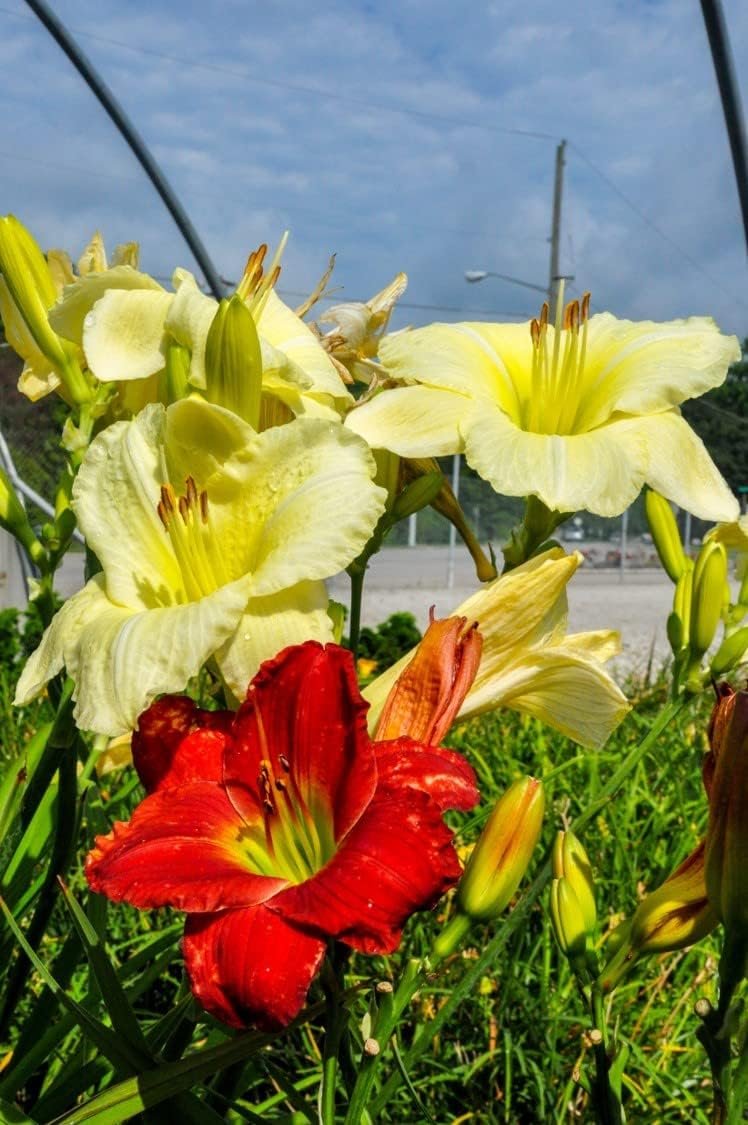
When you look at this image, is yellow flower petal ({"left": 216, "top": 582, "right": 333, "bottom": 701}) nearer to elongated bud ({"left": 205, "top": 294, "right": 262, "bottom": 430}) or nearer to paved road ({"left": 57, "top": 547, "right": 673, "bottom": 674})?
elongated bud ({"left": 205, "top": 294, "right": 262, "bottom": 430})

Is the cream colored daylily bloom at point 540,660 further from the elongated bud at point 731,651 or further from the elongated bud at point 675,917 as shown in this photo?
the elongated bud at point 731,651

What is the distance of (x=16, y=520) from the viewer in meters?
0.68

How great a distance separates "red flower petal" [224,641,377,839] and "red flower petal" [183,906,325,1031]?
0.19ft

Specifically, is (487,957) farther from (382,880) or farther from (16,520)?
(16,520)

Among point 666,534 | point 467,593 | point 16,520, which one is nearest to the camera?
point 16,520

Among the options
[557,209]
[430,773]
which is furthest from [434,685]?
[557,209]

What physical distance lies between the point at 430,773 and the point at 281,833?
3.2 inches

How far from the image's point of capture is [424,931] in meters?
1.48

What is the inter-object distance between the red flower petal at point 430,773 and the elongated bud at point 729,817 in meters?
0.11

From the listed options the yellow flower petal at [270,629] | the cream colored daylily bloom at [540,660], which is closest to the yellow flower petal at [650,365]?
the cream colored daylily bloom at [540,660]

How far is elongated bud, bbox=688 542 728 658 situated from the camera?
714 millimetres

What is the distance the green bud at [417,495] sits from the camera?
579 millimetres

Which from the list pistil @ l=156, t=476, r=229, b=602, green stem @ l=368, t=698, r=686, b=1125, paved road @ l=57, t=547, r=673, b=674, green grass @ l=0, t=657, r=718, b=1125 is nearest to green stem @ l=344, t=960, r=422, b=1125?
green stem @ l=368, t=698, r=686, b=1125

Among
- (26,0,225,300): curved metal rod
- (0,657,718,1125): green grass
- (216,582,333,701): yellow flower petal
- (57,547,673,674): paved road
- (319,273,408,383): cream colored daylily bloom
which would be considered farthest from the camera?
(57,547,673,674): paved road
